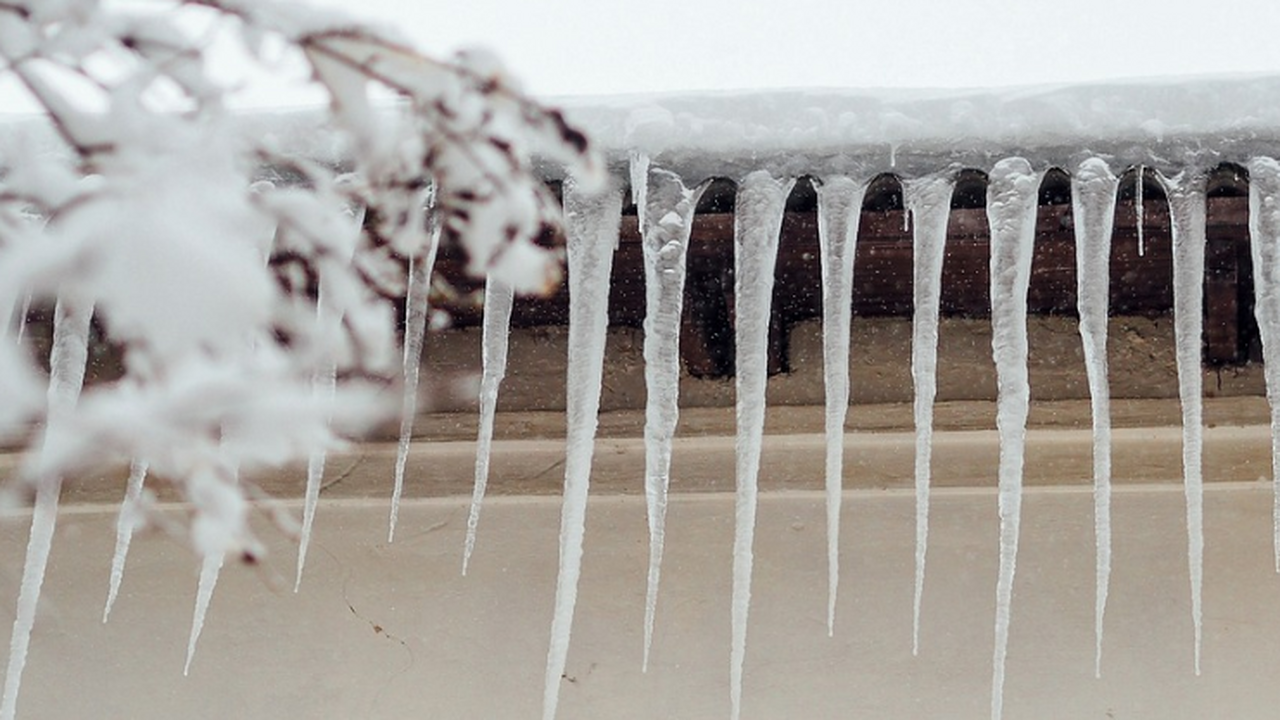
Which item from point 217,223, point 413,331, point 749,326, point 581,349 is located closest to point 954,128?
point 749,326

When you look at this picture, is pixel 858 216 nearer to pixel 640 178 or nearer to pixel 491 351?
pixel 640 178

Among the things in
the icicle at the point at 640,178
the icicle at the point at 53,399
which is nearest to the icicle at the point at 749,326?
the icicle at the point at 640,178

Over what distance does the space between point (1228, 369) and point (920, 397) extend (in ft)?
2.02

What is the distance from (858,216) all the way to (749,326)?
217 mm

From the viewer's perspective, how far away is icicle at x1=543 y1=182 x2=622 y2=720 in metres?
1.94

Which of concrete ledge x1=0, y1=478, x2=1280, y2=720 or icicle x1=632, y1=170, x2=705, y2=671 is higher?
A: icicle x1=632, y1=170, x2=705, y2=671

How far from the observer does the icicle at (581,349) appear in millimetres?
1936

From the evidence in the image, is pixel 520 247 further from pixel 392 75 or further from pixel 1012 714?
pixel 1012 714

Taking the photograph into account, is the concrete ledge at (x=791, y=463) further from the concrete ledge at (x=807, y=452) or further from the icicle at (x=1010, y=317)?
the icicle at (x=1010, y=317)

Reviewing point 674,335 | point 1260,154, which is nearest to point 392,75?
point 674,335

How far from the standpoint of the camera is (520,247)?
1.08 m

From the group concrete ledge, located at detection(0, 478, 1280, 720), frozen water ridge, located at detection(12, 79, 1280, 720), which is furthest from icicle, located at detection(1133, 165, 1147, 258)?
concrete ledge, located at detection(0, 478, 1280, 720)

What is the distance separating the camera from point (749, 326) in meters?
1.93

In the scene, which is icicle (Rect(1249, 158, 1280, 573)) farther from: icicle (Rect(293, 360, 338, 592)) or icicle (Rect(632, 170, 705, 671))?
icicle (Rect(293, 360, 338, 592))
